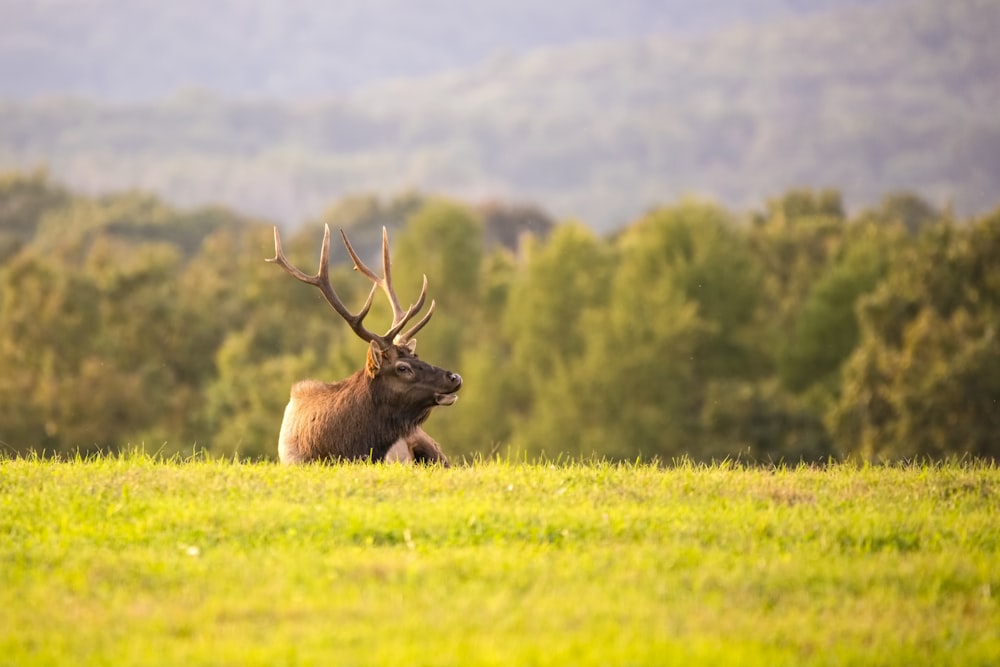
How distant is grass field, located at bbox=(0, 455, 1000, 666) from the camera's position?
24.8ft

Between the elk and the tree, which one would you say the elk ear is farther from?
the tree

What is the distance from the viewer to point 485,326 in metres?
79.8

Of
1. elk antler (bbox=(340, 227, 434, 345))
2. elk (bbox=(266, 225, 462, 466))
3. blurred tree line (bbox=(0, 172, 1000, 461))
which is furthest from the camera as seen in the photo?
blurred tree line (bbox=(0, 172, 1000, 461))

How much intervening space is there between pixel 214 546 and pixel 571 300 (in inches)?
2411

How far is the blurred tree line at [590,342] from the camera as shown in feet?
174

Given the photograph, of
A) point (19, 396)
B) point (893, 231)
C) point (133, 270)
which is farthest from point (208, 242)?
point (893, 231)

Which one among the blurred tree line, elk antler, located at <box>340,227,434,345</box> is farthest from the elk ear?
the blurred tree line

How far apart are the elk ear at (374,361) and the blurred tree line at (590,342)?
Result: 35062 mm

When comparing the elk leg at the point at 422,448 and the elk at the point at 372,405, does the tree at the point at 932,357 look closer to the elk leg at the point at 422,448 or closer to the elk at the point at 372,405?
the elk leg at the point at 422,448

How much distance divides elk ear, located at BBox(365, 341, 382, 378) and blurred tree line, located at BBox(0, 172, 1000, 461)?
3506 centimetres

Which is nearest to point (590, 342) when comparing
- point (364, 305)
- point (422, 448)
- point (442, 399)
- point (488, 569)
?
point (422, 448)

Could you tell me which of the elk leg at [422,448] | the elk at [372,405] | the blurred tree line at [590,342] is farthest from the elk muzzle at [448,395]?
the blurred tree line at [590,342]

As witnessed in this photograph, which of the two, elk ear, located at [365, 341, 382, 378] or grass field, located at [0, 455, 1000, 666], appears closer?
grass field, located at [0, 455, 1000, 666]

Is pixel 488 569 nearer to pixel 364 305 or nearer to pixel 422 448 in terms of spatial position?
pixel 364 305
